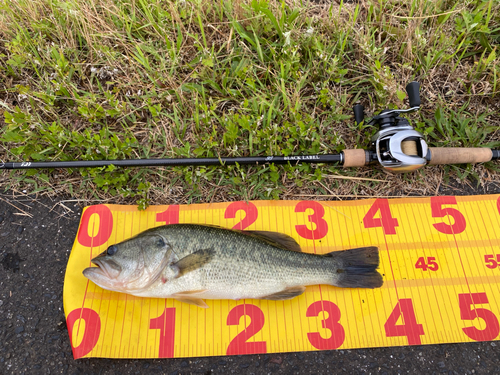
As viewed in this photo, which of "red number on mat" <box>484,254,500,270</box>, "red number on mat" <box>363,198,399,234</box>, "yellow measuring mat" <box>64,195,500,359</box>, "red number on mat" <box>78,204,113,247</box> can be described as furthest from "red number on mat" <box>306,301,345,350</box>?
"red number on mat" <box>78,204,113,247</box>

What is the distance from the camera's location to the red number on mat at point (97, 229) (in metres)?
3.07

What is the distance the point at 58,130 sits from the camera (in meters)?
3.25

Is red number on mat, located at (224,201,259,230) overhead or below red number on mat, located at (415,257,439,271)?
overhead

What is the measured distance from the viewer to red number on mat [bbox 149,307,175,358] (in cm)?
271

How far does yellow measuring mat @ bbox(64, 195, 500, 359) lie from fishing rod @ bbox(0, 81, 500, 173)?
47 centimetres

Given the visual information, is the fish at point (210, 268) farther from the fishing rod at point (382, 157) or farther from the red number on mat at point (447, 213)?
the red number on mat at point (447, 213)

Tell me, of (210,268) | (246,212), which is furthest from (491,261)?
(210,268)

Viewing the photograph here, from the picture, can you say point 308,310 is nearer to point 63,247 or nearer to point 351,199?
point 351,199

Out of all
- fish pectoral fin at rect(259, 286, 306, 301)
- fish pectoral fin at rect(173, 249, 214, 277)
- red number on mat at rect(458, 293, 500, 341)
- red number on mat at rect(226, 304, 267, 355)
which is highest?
fish pectoral fin at rect(173, 249, 214, 277)

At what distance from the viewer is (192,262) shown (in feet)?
8.38

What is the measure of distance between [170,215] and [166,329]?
113 centimetres

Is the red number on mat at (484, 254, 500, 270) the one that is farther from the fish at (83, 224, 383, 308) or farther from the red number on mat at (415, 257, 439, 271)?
the fish at (83, 224, 383, 308)

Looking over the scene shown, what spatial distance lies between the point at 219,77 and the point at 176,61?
54cm

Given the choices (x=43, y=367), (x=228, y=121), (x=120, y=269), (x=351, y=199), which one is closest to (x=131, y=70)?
(x=228, y=121)
